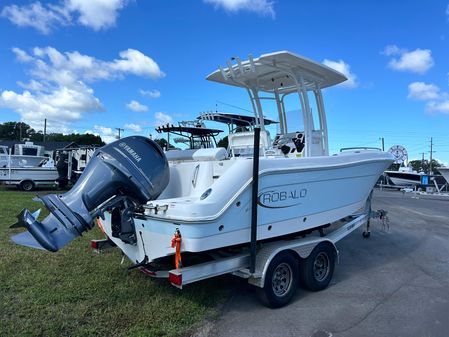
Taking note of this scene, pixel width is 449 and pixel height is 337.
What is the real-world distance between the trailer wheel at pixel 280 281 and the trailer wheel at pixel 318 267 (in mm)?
242

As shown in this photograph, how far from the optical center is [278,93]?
7.60m

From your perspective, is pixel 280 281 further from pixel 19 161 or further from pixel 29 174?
pixel 19 161

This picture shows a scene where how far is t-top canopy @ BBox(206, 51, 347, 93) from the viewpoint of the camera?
5949mm

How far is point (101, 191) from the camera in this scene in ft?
13.4

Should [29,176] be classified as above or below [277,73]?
below

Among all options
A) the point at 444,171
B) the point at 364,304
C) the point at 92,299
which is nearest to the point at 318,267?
the point at 364,304

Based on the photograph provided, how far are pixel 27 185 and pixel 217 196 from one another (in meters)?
18.7

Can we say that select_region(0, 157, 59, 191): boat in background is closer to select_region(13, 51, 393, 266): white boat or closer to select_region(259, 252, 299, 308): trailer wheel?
select_region(13, 51, 393, 266): white boat

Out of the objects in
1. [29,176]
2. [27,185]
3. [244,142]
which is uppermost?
[244,142]

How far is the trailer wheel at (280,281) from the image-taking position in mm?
4457

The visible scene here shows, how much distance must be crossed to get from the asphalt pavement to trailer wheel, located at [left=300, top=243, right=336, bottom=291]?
0.13 m

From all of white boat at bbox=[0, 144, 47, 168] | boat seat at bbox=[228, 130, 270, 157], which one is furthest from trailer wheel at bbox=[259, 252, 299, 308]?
white boat at bbox=[0, 144, 47, 168]

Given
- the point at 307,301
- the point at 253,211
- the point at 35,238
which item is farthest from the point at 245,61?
the point at 35,238

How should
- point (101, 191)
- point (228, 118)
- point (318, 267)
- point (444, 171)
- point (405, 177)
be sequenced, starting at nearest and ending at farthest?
point (101, 191) → point (318, 267) → point (228, 118) → point (444, 171) → point (405, 177)
